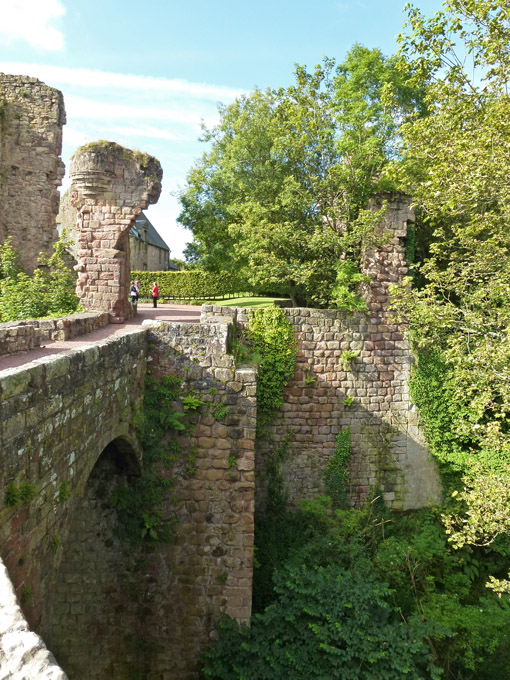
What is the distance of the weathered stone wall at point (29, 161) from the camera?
1347 cm

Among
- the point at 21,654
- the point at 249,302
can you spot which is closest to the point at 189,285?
the point at 249,302

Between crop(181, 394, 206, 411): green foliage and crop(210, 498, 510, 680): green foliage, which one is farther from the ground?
crop(181, 394, 206, 411): green foliage

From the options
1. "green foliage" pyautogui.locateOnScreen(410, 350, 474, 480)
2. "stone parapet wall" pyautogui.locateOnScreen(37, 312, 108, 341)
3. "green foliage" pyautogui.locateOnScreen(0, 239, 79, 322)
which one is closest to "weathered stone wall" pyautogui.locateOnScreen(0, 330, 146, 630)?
"stone parapet wall" pyautogui.locateOnScreen(37, 312, 108, 341)

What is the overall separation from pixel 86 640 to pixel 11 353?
5032 millimetres

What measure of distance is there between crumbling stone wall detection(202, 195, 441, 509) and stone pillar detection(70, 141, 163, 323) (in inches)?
118

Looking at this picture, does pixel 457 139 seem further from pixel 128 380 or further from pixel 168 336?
pixel 128 380

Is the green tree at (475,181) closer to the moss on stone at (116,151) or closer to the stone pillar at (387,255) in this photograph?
the stone pillar at (387,255)

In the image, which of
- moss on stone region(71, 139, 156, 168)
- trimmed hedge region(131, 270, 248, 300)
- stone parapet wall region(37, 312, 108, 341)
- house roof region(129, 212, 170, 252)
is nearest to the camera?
stone parapet wall region(37, 312, 108, 341)

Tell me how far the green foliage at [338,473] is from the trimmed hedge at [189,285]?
14.5m

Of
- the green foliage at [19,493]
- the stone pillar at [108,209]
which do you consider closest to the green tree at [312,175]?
the stone pillar at [108,209]

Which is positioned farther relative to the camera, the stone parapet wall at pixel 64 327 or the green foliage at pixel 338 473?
the green foliage at pixel 338 473

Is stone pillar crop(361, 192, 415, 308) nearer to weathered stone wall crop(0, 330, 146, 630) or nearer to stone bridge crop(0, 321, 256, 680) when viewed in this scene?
stone bridge crop(0, 321, 256, 680)

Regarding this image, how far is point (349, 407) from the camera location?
398 inches

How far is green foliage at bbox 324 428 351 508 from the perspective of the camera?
996 cm
